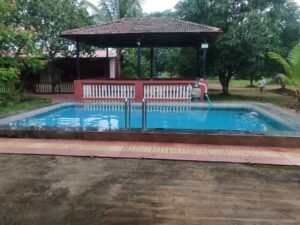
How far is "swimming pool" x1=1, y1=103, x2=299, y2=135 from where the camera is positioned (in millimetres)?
9336

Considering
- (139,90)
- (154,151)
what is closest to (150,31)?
(139,90)

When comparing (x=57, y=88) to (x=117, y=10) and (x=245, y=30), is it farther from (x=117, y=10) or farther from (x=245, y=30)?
(x=245, y=30)

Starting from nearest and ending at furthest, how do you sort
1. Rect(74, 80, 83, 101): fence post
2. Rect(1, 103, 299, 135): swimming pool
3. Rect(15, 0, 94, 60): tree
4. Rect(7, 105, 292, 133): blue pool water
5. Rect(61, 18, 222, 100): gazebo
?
Rect(1, 103, 299, 135): swimming pool < Rect(7, 105, 292, 133): blue pool water < Rect(61, 18, 222, 100): gazebo < Rect(74, 80, 83, 101): fence post < Rect(15, 0, 94, 60): tree

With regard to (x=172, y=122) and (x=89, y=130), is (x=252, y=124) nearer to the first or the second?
(x=172, y=122)

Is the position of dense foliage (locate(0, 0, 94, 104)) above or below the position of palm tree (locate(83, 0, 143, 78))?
below

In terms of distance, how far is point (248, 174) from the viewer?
4.73 metres

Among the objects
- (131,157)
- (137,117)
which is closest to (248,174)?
(131,157)

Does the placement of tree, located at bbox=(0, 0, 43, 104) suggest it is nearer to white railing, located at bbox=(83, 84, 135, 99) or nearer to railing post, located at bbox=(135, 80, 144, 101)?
white railing, located at bbox=(83, 84, 135, 99)

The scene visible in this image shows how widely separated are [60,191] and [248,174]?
2758 millimetres

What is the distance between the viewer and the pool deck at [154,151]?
5496mm

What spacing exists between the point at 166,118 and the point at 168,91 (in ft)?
10.0

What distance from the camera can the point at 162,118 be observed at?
36.1 feet

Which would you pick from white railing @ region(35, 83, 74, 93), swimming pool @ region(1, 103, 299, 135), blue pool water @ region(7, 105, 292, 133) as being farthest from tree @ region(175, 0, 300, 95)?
white railing @ region(35, 83, 74, 93)

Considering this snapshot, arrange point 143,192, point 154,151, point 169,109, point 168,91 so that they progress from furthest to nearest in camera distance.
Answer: point 168,91
point 169,109
point 154,151
point 143,192
